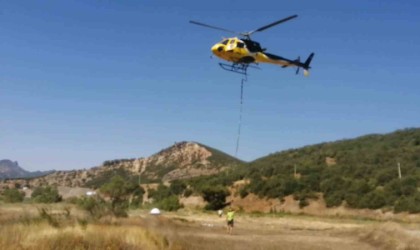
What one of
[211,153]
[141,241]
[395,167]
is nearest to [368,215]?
[395,167]

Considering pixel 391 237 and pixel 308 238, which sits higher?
pixel 391 237

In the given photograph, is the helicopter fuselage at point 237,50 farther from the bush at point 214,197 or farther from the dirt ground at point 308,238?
the bush at point 214,197

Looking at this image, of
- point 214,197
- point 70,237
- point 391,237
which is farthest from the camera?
point 214,197

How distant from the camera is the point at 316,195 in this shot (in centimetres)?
6278

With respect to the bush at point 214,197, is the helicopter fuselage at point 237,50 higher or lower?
higher

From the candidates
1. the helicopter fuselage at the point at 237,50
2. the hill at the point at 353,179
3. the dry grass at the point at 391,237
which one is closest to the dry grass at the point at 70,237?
the dry grass at the point at 391,237

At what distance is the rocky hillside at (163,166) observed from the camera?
15038 cm

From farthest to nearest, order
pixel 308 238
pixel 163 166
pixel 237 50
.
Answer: pixel 163 166, pixel 308 238, pixel 237 50

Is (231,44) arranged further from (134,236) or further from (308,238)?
(134,236)

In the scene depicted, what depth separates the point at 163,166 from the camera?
172 m

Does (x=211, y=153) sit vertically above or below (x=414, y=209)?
above

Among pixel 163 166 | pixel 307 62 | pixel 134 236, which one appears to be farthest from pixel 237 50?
pixel 163 166

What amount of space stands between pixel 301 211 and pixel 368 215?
8.17 m

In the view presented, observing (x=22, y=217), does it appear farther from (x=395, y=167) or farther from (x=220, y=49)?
A: (x=395, y=167)
